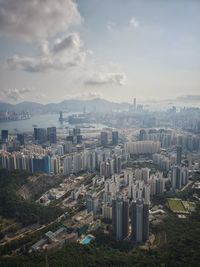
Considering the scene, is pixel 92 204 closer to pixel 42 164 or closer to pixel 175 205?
pixel 175 205

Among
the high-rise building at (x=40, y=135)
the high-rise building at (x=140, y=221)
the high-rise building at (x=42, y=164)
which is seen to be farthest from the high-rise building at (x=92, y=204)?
the high-rise building at (x=40, y=135)

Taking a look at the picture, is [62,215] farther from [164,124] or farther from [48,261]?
[164,124]

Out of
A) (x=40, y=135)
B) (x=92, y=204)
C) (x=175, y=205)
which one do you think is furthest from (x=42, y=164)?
(x=40, y=135)

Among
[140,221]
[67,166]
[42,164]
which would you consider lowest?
[140,221]

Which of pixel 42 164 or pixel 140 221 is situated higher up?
pixel 42 164

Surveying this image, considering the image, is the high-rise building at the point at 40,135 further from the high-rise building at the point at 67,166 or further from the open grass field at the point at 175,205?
the open grass field at the point at 175,205

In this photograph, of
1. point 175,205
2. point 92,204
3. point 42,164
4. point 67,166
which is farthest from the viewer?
point 67,166
